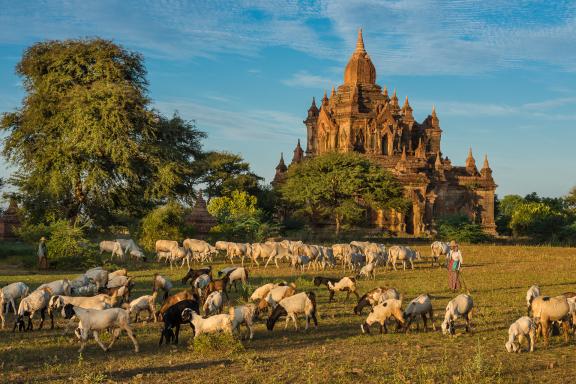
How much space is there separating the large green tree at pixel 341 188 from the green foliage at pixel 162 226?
1625 centimetres

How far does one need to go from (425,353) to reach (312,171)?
129ft

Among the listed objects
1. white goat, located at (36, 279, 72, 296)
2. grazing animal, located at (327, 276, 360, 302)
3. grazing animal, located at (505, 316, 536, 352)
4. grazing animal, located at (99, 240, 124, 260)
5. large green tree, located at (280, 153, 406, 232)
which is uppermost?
large green tree, located at (280, 153, 406, 232)

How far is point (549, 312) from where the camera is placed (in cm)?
1112

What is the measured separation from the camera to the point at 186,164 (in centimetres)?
3488

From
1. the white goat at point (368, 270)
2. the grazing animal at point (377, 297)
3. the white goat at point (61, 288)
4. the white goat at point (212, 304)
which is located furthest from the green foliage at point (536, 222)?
the white goat at point (61, 288)

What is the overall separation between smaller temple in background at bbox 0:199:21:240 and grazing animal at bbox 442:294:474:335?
92.8 feet

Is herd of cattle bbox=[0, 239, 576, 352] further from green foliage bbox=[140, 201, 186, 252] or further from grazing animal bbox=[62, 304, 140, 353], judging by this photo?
green foliage bbox=[140, 201, 186, 252]

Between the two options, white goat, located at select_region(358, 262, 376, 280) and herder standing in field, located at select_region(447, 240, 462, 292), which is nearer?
herder standing in field, located at select_region(447, 240, 462, 292)

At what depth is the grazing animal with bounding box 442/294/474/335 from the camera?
1181 cm

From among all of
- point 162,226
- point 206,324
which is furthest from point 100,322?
point 162,226

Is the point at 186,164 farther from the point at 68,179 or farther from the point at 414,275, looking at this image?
the point at 414,275

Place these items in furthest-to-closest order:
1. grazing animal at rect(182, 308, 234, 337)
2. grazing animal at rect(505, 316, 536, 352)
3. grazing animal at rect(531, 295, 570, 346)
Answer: grazing animal at rect(531, 295, 570, 346) → grazing animal at rect(182, 308, 234, 337) → grazing animal at rect(505, 316, 536, 352)

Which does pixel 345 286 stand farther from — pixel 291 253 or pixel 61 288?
pixel 291 253

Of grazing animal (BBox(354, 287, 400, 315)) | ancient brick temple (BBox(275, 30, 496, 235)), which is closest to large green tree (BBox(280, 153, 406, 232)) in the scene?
ancient brick temple (BBox(275, 30, 496, 235))
